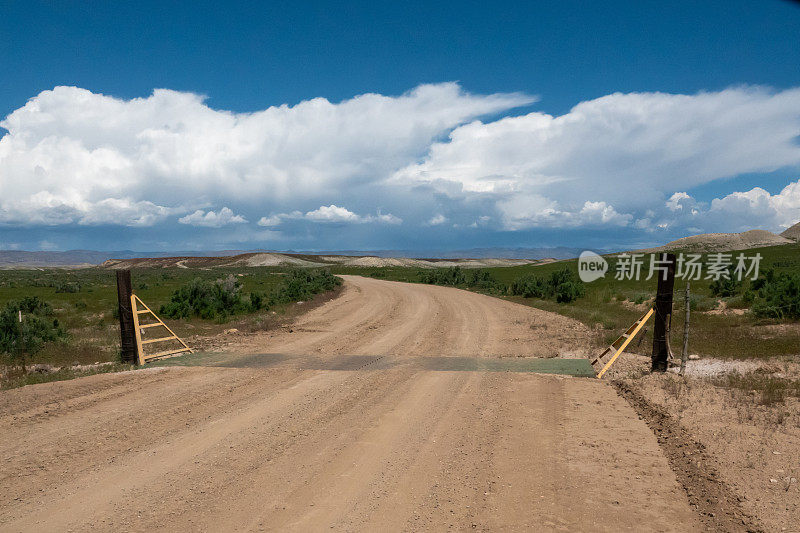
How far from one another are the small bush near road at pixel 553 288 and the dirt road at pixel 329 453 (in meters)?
19.7

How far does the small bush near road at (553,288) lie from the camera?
28.8 m

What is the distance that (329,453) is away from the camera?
6164 millimetres

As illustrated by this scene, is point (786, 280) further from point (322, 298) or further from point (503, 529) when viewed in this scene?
point (322, 298)

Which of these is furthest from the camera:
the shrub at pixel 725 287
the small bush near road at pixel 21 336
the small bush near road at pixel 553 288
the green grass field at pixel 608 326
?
the small bush near road at pixel 553 288

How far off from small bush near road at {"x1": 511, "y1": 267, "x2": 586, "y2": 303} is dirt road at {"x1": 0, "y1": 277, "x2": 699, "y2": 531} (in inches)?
774

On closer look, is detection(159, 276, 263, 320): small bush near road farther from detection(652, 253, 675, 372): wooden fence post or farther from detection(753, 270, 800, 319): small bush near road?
detection(753, 270, 800, 319): small bush near road

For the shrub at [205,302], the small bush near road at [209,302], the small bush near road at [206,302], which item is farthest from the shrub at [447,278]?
the shrub at [205,302]

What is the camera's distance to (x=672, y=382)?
957 centimetres

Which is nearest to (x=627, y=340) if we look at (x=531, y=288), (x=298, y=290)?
(x=531, y=288)

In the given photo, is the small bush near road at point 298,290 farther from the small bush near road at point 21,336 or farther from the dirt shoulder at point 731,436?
the dirt shoulder at point 731,436

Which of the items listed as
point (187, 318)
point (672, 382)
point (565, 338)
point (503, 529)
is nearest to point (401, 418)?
point (503, 529)

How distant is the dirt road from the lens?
4.69m

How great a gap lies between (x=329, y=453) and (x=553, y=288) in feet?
91.0

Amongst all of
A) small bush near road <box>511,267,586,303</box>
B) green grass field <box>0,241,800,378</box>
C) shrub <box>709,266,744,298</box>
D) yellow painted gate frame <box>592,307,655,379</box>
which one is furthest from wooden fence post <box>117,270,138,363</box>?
shrub <box>709,266,744,298</box>
